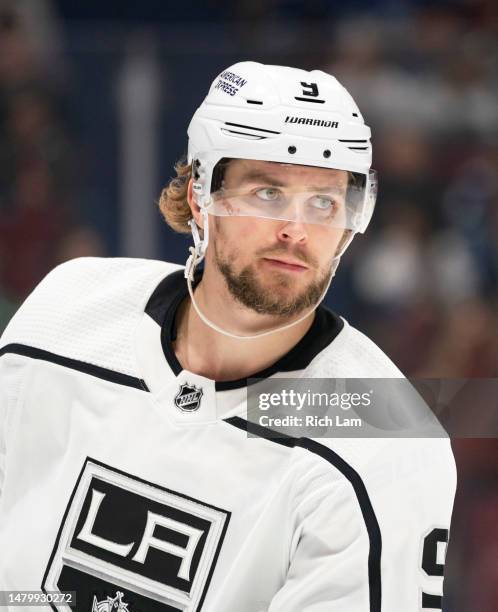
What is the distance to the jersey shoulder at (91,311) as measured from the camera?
2115 mm

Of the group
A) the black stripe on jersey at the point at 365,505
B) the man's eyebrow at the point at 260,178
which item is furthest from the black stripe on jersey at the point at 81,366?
the man's eyebrow at the point at 260,178

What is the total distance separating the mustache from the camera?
1963 millimetres

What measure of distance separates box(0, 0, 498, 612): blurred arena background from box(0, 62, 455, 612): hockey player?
1.97 metres

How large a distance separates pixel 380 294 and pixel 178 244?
75cm

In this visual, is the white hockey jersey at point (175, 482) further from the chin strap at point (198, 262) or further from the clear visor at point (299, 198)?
the clear visor at point (299, 198)

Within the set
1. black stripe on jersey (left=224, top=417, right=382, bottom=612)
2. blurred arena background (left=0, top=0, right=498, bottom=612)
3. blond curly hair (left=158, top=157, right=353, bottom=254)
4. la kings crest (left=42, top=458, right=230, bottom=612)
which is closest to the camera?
black stripe on jersey (left=224, top=417, right=382, bottom=612)

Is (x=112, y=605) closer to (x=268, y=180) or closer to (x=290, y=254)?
(x=290, y=254)

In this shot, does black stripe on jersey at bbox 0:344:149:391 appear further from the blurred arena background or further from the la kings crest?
the blurred arena background

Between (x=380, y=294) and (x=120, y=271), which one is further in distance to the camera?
(x=380, y=294)

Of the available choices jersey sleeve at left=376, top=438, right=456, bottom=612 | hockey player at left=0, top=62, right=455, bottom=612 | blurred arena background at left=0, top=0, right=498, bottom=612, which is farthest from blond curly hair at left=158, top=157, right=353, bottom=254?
blurred arena background at left=0, top=0, right=498, bottom=612

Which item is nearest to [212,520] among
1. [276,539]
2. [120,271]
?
[276,539]

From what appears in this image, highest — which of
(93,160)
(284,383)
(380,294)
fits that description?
(284,383)

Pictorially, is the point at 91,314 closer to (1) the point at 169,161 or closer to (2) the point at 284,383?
(2) the point at 284,383

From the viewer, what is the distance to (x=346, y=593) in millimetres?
1852
